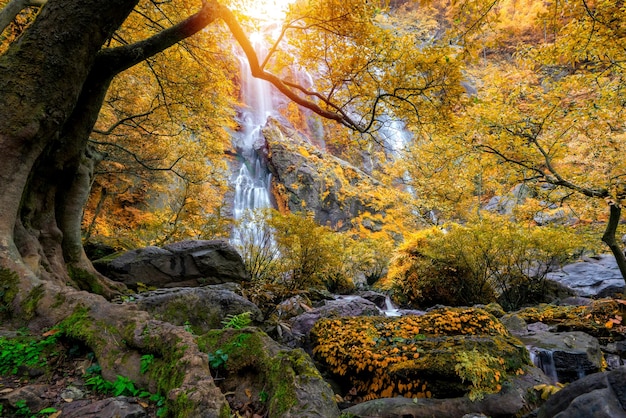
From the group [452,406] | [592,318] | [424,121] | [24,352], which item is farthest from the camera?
[592,318]

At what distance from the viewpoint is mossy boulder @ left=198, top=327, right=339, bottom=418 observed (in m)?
1.92

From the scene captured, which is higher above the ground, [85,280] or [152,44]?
[152,44]

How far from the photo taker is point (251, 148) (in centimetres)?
2406

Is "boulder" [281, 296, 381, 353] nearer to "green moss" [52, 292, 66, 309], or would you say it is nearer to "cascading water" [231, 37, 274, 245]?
"green moss" [52, 292, 66, 309]

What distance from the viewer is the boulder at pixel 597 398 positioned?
5.51 feet

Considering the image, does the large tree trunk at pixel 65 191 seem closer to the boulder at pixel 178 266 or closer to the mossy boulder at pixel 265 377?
the mossy boulder at pixel 265 377

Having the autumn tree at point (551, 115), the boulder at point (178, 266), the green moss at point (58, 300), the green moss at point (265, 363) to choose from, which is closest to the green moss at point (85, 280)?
the boulder at point (178, 266)

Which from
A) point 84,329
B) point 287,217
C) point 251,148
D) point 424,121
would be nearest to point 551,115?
point 424,121

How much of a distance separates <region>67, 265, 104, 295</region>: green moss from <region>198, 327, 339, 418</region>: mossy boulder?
10.3ft

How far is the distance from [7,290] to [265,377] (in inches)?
101

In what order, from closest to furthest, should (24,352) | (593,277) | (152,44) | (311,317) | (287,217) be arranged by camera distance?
(24,352), (152,44), (311,317), (287,217), (593,277)

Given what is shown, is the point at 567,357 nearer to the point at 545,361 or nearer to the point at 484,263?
the point at 545,361

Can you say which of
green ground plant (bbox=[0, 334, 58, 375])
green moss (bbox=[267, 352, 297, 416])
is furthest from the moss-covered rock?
green ground plant (bbox=[0, 334, 58, 375])

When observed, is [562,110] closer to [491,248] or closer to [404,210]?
[491,248]
